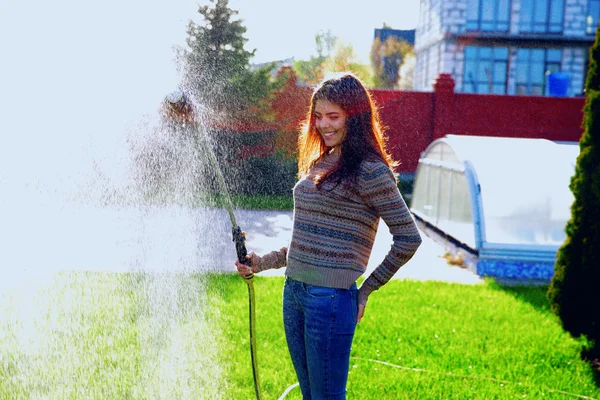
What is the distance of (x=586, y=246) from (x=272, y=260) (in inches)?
104

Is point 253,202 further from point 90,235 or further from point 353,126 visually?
point 353,126

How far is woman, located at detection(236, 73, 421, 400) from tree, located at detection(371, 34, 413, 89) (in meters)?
34.4

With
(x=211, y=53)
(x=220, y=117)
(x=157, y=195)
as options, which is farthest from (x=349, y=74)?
(x=220, y=117)

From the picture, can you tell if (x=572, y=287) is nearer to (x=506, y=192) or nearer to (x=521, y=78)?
(x=506, y=192)

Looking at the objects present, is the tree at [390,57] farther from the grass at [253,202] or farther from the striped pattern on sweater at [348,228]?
the striped pattern on sweater at [348,228]

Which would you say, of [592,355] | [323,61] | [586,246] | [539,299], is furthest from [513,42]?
[592,355]

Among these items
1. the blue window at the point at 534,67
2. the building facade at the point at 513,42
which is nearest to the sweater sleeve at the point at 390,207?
the building facade at the point at 513,42

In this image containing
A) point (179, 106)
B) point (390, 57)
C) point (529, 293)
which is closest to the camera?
point (179, 106)

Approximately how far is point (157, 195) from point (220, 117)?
14.8 ft

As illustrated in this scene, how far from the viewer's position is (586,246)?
4023 mm

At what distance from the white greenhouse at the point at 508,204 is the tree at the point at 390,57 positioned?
94.2ft

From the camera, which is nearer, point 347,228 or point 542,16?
point 347,228

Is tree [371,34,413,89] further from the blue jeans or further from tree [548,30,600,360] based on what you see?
the blue jeans

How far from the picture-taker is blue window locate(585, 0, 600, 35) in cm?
2519
